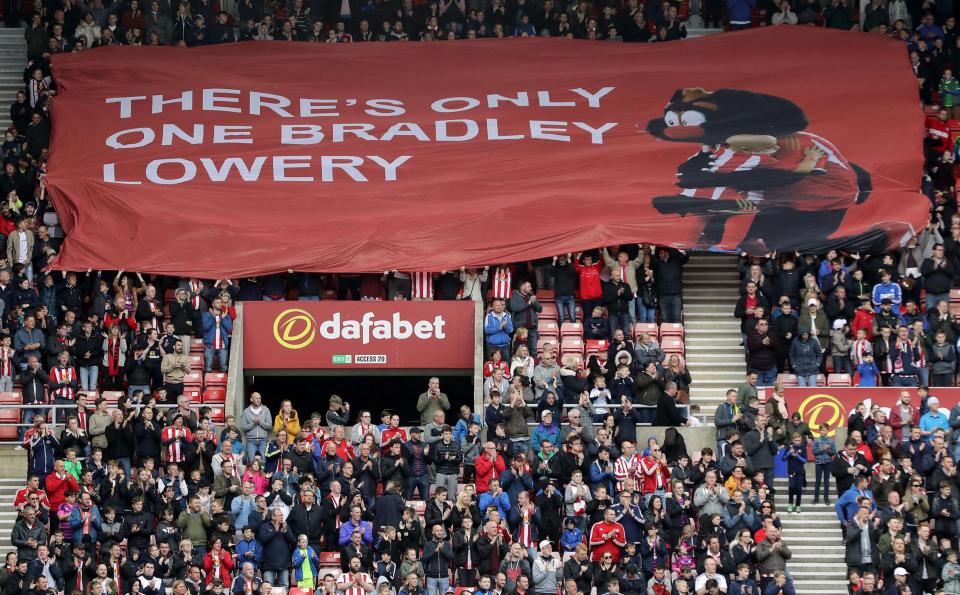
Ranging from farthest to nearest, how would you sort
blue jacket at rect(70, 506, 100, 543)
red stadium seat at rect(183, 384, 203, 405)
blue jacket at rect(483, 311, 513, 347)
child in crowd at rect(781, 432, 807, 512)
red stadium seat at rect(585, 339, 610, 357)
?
red stadium seat at rect(585, 339, 610, 357) → red stadium seat at rect(183, 384, 203, 405) → blue jacket at rect(483, 311, 513, 347) → child in crowd at rect(781, 432, 807, 512) → blue jacket at rect(70, 506, 100, 543)

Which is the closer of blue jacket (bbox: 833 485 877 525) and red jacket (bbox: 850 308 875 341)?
blue jacket (bbox: 833 485 877 525)

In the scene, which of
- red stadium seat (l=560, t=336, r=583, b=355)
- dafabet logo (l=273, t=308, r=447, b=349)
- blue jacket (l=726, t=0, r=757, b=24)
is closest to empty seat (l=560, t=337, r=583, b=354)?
red stadium seat (l=560, t=336, r=583, b=355)

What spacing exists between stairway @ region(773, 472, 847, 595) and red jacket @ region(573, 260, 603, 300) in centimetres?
444

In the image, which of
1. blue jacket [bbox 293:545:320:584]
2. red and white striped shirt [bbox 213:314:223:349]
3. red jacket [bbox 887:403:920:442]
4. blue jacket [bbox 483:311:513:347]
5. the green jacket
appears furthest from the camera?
the green jacket

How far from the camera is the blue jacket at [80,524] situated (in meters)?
28.5

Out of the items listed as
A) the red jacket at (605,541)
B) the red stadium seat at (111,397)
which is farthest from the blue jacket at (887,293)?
the red stadium seat at (111,397)

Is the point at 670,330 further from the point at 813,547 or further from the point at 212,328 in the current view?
the point at 212,328

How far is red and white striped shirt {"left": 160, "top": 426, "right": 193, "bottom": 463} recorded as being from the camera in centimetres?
2980

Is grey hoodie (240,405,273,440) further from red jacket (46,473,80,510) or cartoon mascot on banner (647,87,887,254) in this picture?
cartoon mascot on banner (647,87,887,254)

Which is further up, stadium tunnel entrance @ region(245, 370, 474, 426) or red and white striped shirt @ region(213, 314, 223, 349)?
red and white striped shirt @ region(213, 314, 223, 349)

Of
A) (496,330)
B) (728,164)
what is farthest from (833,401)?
(728,164)

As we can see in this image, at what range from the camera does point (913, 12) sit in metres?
39.8

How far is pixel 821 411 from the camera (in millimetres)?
31625

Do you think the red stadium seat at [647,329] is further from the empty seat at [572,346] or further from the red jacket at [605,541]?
the red jacket at [605,541]
